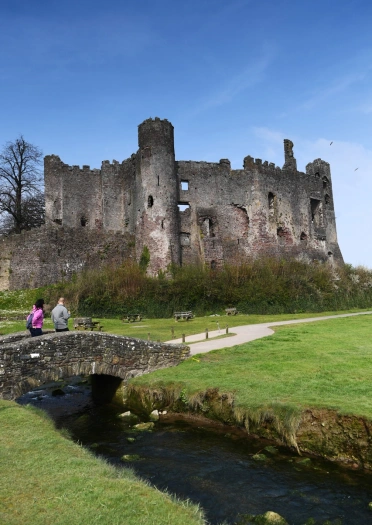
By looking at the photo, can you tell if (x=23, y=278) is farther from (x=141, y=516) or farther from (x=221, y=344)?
(x=141, y=516)

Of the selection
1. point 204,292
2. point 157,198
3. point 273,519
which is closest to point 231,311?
point 204,292

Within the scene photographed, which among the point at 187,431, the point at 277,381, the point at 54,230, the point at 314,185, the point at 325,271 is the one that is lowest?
the point at 187,431

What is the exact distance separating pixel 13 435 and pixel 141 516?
358 centimetres

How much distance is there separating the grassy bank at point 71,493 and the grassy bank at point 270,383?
314 cm

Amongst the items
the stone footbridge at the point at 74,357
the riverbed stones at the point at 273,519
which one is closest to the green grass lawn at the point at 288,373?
the stone footbridge at the point at 74,357

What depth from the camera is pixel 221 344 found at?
16.0 metres

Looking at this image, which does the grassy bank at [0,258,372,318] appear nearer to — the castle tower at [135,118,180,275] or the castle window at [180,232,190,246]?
the castle tower at [135,118,180,275]

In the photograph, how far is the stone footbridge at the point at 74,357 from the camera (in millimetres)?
10242

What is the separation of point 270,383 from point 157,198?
27.2 meters

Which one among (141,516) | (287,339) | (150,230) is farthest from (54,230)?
(141,516)

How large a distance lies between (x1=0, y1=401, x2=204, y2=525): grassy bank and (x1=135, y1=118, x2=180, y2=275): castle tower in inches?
1114

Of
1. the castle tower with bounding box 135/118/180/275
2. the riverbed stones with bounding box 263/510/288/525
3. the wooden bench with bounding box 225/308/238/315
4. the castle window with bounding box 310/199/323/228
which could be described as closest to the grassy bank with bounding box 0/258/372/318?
the wooden bench with bounding box 225/308/238/315

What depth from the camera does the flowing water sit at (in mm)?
6254

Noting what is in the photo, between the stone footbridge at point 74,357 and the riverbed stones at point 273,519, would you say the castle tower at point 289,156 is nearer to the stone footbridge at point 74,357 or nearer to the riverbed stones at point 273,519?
the stone footbridge at point 74,357
